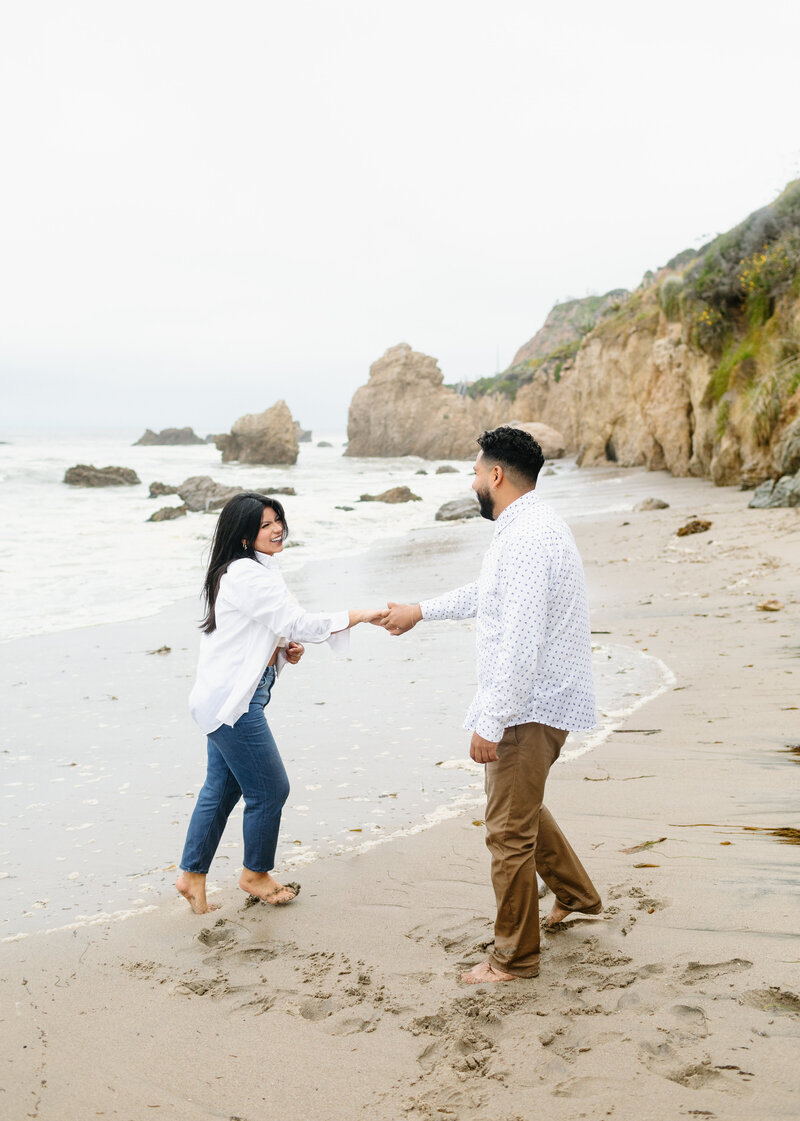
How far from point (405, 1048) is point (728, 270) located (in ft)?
69.3

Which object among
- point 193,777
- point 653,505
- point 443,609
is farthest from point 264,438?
point 443,609

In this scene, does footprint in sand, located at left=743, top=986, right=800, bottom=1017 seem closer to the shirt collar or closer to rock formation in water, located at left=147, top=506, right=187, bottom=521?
the shirt collar

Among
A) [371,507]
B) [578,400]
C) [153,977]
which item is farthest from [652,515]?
[578,400]

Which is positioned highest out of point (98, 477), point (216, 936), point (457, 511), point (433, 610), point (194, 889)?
point (98, 477)

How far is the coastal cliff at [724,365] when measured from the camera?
57.9 feet

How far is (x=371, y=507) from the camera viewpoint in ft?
86.8

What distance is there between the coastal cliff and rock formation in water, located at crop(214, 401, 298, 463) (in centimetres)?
2045

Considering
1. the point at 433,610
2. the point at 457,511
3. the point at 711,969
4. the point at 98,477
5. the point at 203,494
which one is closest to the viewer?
the point at 711,969

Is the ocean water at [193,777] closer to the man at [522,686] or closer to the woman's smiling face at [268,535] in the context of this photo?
the man at [522,686]

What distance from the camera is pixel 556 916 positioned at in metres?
3.33

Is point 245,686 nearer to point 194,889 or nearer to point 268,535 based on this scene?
point 268,535

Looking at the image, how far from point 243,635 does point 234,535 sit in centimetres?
42

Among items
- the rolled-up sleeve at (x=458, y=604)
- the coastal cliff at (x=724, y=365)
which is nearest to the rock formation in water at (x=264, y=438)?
the coastal cliff at (x=724, y=365)

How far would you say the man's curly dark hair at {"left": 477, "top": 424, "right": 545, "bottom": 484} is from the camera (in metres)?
3.12
